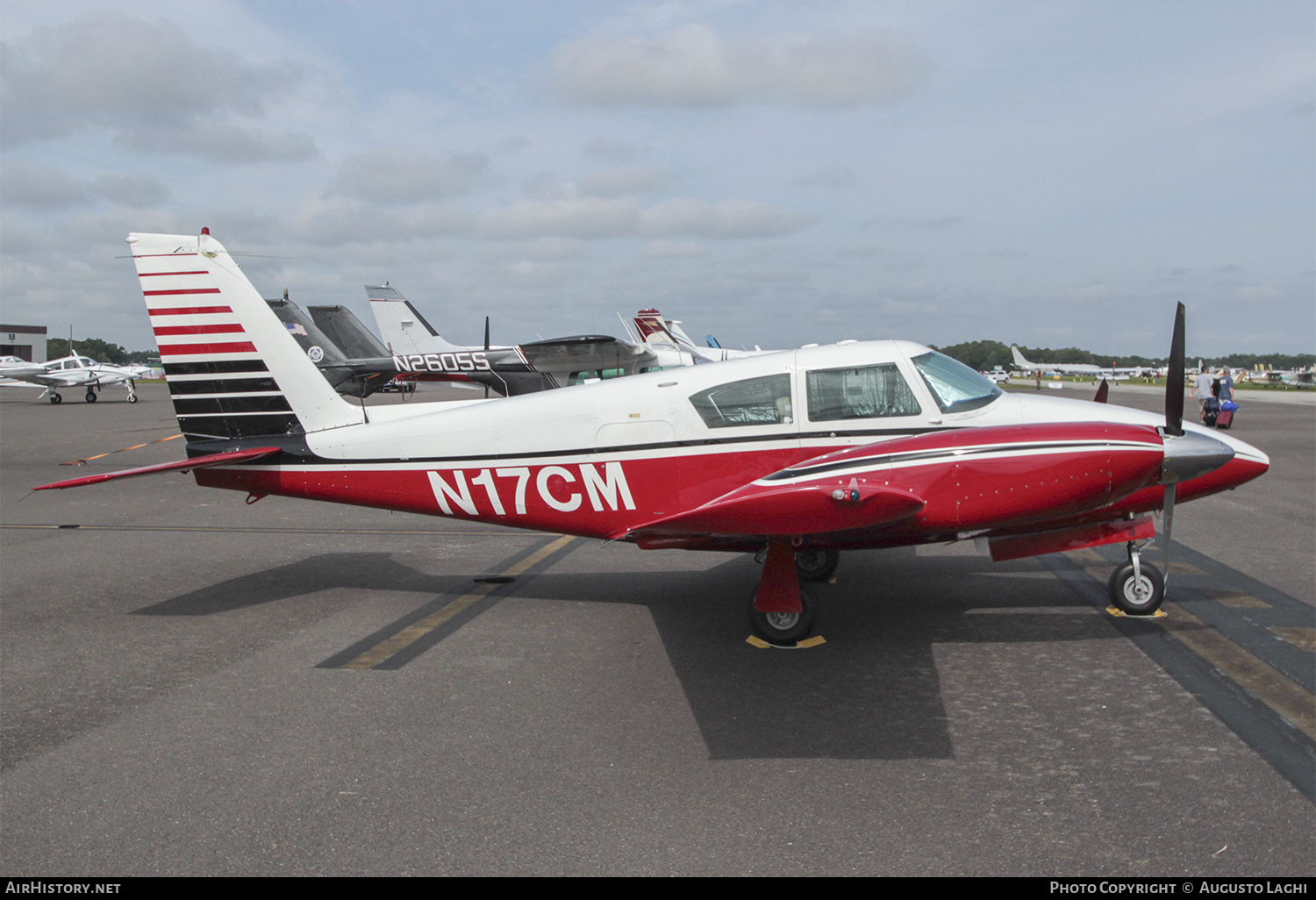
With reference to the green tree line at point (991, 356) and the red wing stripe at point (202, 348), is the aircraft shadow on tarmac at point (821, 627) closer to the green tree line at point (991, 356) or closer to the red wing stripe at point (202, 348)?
the red wing stripe at point (202, 348)

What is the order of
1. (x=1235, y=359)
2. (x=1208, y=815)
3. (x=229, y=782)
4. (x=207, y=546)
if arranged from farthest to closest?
(x=1235, y=359) < (x=207, y=546) < (x=229, y=782) < (x=1208, y=815)

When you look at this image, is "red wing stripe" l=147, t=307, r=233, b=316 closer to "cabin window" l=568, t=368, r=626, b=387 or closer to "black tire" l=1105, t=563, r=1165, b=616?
"black tire" l=1105, t=563, r=1165, b=616

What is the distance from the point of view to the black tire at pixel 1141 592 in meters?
6.23

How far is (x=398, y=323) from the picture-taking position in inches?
1153

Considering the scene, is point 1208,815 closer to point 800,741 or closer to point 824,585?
point 800,741

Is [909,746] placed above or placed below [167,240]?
below

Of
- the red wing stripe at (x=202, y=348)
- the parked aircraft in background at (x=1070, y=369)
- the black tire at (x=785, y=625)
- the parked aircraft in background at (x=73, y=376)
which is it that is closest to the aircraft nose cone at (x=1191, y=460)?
the black tire at (x=785, y=625)

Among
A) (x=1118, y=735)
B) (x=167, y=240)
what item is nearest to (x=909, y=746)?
(x=1118, y=735)

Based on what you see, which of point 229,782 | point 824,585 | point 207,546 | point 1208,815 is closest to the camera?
point 1208,815

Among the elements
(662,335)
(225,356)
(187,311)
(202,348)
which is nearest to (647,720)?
(225,356)

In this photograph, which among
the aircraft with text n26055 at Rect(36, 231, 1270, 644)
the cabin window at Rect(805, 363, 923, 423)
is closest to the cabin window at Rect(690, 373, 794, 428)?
the aircraft with text n26055 at Rect(36, 231, 1270, 644)

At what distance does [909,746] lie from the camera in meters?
4.25

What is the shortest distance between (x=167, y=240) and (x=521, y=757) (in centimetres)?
549

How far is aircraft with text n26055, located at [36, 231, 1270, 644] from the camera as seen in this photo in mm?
4953
